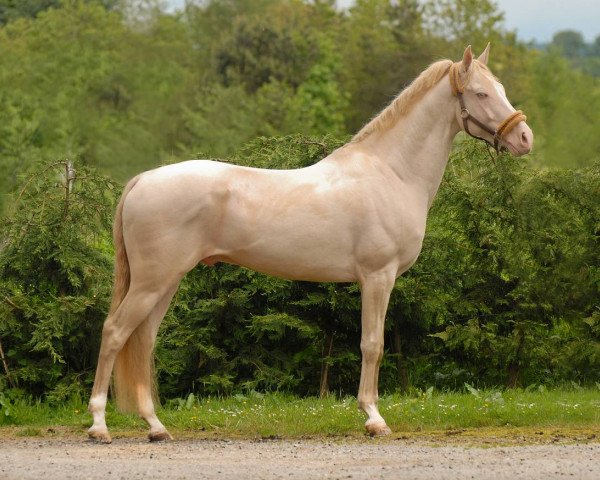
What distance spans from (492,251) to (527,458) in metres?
4.04

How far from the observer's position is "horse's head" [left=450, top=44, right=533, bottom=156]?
8.78 m

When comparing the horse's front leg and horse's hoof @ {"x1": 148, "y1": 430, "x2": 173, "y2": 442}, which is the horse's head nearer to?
the horse's front leg

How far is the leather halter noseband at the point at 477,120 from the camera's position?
875 cm

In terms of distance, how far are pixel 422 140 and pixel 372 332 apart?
1.52 metres

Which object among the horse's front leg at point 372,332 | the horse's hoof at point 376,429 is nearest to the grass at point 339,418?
the horse's hoof at point 376,429

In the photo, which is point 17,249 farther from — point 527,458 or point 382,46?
point 382,46

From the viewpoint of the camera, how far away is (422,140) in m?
8.99

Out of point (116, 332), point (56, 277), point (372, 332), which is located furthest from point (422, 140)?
point (56, 277)

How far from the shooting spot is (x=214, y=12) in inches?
2837

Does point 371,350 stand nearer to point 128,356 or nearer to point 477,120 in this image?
point 128,356

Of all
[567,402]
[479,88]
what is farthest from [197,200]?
[567,402]

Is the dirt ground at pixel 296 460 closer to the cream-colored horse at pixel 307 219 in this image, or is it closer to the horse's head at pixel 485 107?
the cream-colored horse at pixel 307 219

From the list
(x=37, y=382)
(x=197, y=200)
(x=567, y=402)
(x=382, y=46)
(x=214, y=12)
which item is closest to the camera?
(x=197, y=200)

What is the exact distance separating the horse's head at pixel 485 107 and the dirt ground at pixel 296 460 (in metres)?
2.27
